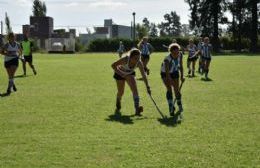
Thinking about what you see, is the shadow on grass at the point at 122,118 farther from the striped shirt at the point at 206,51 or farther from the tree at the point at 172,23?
the tree at the point at 172,23

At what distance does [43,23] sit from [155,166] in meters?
108

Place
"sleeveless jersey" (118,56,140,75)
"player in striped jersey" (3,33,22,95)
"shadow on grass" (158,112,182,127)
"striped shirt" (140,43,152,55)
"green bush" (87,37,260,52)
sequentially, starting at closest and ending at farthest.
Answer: "shadow on grass" (158,112,182,127), "sleeveless jersey" (118,56,140,75), "player in striped jersey" (3,33,22,95), "striped shirt" (140,43,152,55), "green bush" (87,37,260,52)

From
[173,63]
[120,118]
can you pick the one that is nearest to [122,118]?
[120,118]

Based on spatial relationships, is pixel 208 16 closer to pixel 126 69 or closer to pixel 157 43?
pixel 157 43

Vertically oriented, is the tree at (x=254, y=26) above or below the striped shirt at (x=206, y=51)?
above

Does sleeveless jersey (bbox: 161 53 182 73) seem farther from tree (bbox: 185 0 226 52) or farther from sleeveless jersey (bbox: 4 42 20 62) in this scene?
tree (bbox: 185 0 226 52)

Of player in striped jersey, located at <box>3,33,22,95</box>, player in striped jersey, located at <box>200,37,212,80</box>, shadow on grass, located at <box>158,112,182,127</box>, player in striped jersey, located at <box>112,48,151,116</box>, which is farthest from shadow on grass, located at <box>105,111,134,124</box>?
player in striped jersey, located at <box>200,37,212,80</box>

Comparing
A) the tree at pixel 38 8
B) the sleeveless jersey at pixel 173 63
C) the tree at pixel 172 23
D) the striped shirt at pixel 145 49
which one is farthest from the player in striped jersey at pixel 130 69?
the tree at pixel 172 23

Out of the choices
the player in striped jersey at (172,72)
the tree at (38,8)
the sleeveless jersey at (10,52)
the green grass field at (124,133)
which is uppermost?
the tree at (38,8)

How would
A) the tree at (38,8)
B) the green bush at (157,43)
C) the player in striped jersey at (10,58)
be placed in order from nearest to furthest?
the player in striped jersey at (10,58), the green bush at (157,43), the tree at (38,8)

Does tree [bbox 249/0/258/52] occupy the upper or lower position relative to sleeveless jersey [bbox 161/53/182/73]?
upper

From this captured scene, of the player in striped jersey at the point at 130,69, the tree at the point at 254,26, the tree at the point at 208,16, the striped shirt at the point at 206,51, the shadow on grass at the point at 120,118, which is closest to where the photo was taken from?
the shadow on grass at the point at 120,118

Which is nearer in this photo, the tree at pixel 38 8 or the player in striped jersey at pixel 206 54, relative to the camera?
the player in striped jersey at pixel 206 54

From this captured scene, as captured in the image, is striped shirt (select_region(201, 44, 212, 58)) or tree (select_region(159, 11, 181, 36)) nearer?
striped shirt (select_region(201, 44, 212, 58))
